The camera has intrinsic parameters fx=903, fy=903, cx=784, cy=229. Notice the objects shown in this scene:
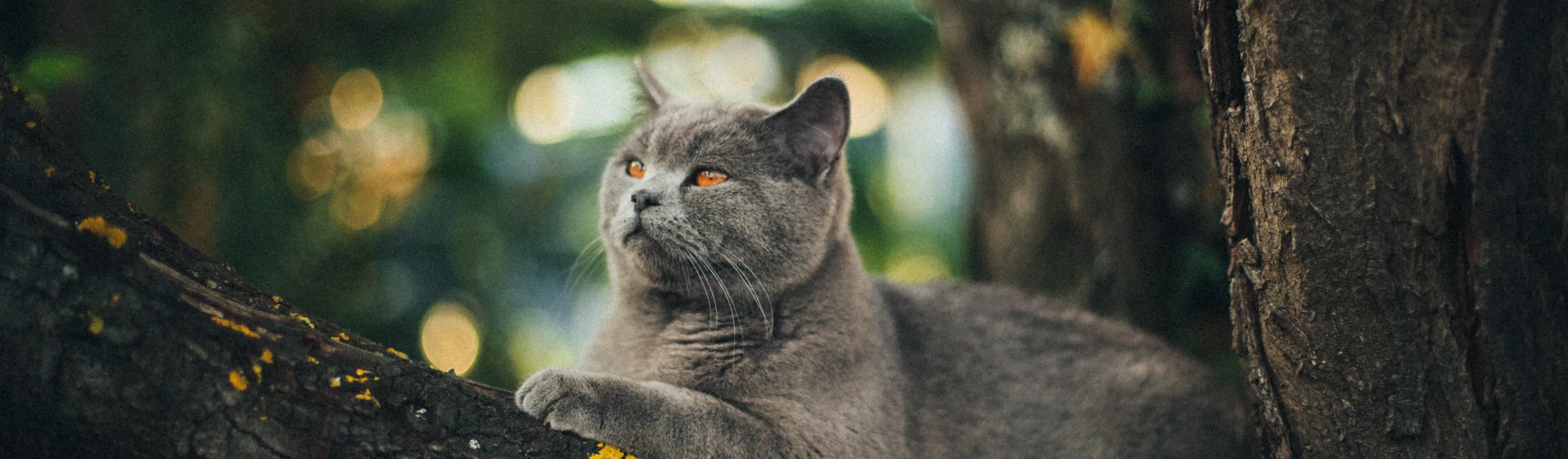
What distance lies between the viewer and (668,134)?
2.46 meters

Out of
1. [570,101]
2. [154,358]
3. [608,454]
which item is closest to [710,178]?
[608,454]

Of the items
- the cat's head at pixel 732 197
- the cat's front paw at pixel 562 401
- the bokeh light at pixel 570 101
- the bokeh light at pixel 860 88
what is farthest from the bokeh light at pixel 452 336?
the cat's front paw at pixel 562 401

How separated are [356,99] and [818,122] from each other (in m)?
2.58

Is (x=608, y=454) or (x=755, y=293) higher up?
(x=755, y=293)

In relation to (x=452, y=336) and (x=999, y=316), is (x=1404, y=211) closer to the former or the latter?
(x=999, y=316)

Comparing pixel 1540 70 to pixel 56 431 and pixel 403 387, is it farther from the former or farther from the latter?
pixel 56 431

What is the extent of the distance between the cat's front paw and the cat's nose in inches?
20.6

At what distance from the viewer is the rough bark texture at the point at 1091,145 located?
10.2 ft

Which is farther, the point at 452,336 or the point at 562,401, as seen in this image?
the point at 452,336

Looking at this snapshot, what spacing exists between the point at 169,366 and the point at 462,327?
272cm

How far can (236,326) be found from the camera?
1.40 meters

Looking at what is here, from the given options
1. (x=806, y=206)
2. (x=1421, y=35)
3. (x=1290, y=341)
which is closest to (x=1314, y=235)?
(x=1290, y=341)

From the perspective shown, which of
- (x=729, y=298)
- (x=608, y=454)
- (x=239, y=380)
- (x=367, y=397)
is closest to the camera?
(x=239, y=380)

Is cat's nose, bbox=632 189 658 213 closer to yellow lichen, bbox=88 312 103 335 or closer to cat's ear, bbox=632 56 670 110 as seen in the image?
cat's ear, bbox=632 56 670 110
